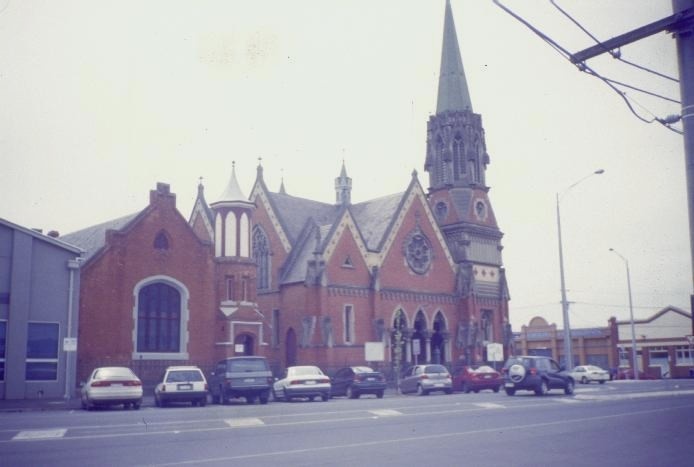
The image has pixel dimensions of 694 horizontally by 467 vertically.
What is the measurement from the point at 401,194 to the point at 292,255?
9.65 meters

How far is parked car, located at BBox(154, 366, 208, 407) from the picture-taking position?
26297 mm

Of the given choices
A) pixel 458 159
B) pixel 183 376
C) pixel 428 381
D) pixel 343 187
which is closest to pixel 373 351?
A: pixel 428 381

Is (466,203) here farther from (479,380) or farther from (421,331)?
(479,380)

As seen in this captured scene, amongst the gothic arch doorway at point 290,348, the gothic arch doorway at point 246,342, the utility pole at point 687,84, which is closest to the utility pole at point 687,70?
the utility pole at point 687,84

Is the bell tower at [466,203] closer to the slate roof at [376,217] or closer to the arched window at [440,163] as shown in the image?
the arched window at [440,163]

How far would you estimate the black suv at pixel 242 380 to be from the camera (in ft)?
90.4

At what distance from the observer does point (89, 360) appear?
35250 mm

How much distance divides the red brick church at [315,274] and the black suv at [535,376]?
10.6 m

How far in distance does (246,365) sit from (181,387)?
9.60ft

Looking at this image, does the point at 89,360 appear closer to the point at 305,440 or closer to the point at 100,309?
the point at 100,309

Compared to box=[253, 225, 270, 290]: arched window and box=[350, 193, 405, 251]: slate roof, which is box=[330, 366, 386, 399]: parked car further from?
box=[253, 225, 270, 290]: arched window

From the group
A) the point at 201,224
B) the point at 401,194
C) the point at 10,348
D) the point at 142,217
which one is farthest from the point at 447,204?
the point at 10,348

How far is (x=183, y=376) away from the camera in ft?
87.7

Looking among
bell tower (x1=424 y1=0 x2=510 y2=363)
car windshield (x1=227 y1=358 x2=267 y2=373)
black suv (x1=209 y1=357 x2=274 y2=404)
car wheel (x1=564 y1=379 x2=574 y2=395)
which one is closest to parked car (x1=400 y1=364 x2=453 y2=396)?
car wheel (x1=564 y1=379 x2=574 y2=395)
